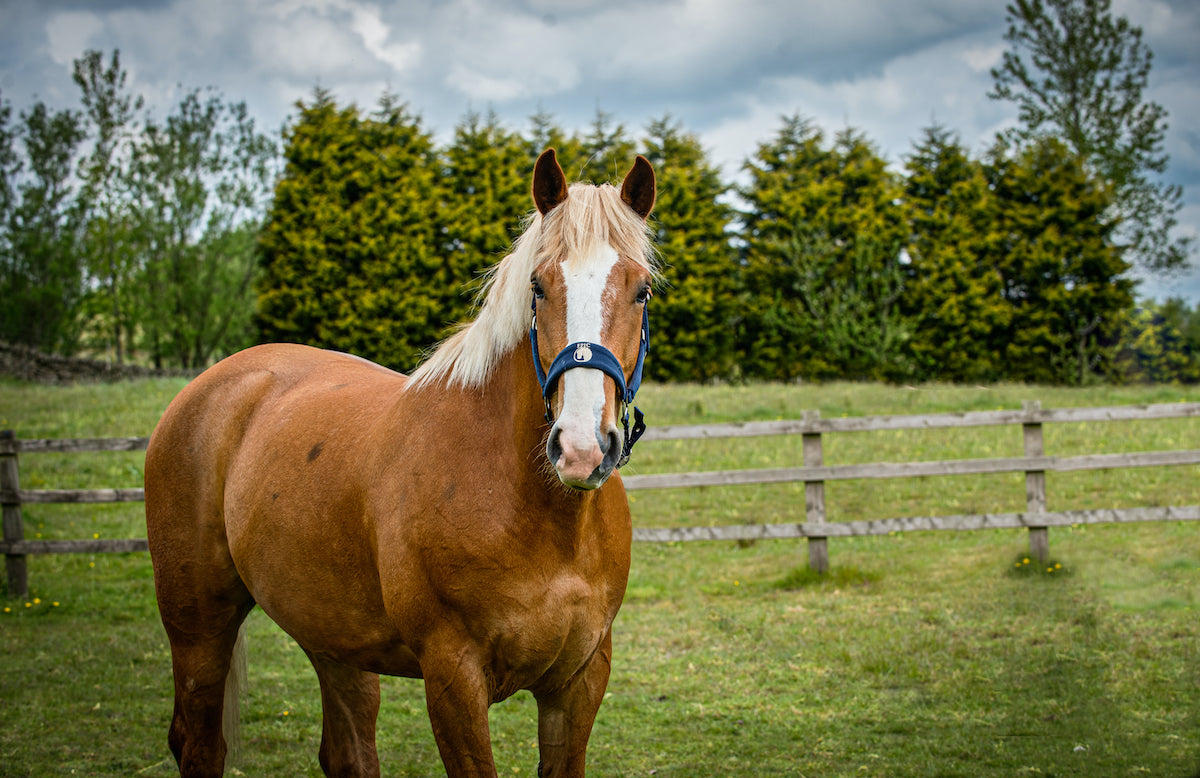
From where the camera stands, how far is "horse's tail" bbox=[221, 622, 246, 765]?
3.12 metres

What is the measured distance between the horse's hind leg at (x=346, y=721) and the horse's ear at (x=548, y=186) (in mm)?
1794

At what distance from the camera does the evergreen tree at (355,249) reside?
1543cm

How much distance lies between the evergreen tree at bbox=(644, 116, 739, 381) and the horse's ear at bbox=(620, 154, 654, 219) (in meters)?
13.3

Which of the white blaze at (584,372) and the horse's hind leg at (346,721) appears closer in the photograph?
the white blaze at (584,372)

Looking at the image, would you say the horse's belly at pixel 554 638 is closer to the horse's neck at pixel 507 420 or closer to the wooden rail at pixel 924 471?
the horse's neck at pixel 507 420

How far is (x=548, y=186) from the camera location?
6.82 feet

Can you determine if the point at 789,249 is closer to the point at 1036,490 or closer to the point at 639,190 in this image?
the point at 1036,490

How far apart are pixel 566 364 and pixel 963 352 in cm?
1581

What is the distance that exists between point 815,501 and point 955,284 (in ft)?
35.8

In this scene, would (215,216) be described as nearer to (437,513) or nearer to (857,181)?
(857,181)

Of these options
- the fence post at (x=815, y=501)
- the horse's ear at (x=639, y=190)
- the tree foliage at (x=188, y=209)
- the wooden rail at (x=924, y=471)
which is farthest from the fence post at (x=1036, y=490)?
the tree foliage at (x=188, y=209)

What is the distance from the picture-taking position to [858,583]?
21.3 ft

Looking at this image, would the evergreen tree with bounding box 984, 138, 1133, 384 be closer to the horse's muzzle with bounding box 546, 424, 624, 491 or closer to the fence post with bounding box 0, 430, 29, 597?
Result: the fence post with bounding box 0, 430, 29, 597

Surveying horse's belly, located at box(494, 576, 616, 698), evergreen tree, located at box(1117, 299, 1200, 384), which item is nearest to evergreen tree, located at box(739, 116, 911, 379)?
evergreen tree, located at box(1117, 299, 1200, 384)
